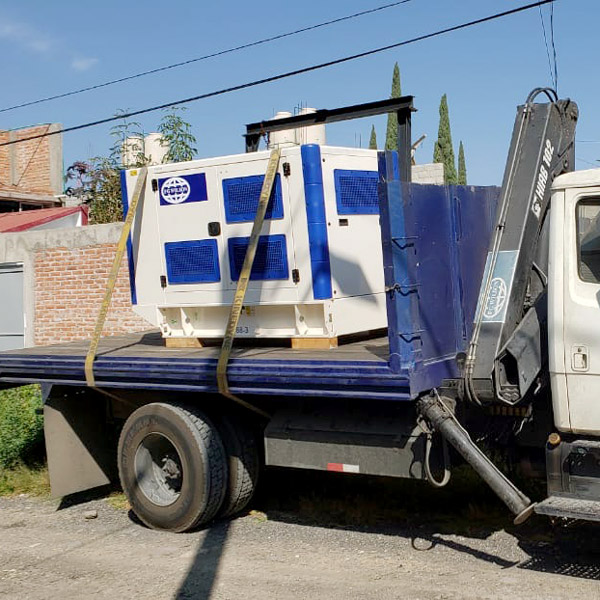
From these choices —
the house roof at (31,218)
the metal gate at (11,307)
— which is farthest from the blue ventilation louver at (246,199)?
the house roof at (31,218)

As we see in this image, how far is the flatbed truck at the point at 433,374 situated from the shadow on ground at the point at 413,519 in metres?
0.63

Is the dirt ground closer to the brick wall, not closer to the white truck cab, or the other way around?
the white truck cab

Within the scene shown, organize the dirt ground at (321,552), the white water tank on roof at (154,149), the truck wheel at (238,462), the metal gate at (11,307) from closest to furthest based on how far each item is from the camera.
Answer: the dirt ground at (321,552), the truck wheel at (238,462), the metal gate at (11,307), the white water tank on roof at (154,149)

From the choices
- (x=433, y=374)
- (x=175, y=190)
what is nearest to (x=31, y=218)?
(x=175, y=190)

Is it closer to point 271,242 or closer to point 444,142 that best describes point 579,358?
point 271,242

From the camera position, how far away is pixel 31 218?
19969 mm

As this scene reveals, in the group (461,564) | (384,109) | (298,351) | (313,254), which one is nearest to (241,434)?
(298,351)

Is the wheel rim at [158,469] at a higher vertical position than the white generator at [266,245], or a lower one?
lower

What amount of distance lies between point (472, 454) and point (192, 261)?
3190 millimetres

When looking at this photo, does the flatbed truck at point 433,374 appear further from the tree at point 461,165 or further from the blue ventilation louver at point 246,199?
the tree at point 461,165

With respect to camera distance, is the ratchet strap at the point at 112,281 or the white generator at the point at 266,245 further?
the ratchet strap at the point at 112,281

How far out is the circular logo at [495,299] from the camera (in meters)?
5.99

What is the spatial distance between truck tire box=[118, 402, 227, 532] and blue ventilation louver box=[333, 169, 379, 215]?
2096 millimetres

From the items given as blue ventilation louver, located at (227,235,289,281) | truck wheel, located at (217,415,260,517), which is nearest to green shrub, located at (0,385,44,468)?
truck wheel, located at (217,415,260,517)
